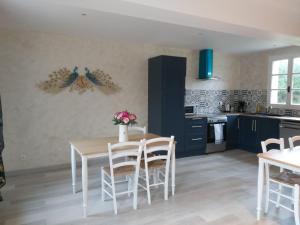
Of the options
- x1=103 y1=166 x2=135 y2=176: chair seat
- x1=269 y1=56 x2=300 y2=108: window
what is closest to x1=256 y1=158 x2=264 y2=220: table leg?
x1=103 y1=166 x2=135 y2=176: chair seat

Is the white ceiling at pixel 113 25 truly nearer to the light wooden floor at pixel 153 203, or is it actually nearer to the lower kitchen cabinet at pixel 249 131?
the lower kitchen cabinet at pixel 249 131

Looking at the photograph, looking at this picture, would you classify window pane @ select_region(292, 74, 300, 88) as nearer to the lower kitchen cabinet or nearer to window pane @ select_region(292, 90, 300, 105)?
window pane @ select_region(292, 90, 300, 105)

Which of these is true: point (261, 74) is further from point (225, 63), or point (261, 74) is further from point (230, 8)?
point (230, 8)

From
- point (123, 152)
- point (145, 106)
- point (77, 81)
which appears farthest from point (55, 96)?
point (123, 152)

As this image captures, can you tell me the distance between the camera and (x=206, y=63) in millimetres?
5344

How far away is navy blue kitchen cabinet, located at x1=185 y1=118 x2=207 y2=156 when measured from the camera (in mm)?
4961

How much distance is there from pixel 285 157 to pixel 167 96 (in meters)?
2.61

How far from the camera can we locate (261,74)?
5.69 metres

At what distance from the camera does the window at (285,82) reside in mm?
5035

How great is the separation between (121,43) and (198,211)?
10.9 feet

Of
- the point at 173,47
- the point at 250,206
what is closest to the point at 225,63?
the point at 173,47

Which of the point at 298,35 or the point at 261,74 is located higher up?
the point at 298,35

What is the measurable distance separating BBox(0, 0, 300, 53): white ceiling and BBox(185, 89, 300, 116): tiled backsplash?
3.96 feet

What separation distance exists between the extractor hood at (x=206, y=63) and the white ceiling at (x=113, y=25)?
42 cm
